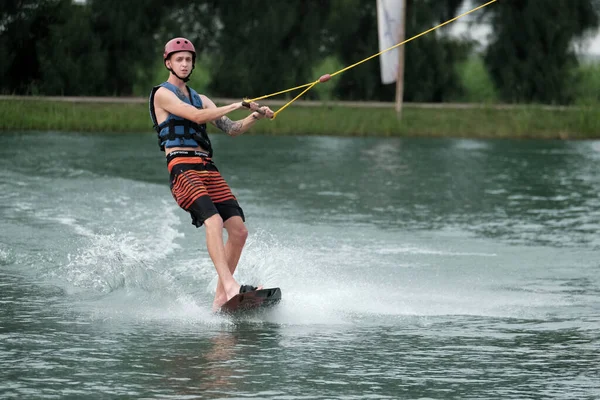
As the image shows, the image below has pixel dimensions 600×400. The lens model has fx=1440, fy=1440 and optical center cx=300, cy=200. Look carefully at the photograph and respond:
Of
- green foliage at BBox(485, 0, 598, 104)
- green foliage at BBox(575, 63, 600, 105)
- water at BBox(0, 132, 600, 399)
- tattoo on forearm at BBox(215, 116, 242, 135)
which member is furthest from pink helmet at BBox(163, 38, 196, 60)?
green foliage at BBox(485, 0, 598, 104)

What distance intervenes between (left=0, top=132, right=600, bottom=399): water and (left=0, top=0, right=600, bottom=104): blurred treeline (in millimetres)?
8544

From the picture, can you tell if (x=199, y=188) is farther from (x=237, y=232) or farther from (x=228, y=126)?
(x=228, y=126)

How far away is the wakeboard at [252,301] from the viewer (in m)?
8.27

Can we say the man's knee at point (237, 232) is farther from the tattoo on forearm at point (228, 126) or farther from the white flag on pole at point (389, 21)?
the white flag on pole at point (389, 21)

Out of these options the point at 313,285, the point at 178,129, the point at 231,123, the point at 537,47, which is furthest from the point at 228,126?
the point at 537,47

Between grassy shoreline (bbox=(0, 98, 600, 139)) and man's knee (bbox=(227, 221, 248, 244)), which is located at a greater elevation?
grassy shoreline (bbox=(0, 98, 600, 139))

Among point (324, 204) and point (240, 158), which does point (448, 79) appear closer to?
point (240, 158)

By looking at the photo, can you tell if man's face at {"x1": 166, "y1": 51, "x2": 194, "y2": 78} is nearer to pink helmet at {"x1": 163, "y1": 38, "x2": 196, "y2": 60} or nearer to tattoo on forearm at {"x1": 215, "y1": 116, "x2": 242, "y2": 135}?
pink helmet at {"x1": 163, "y1": 38, "x2": 196, "y2": 60}

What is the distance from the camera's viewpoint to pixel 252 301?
8336 millimetres

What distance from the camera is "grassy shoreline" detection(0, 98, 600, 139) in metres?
24.4

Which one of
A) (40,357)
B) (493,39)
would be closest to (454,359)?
(40,357)

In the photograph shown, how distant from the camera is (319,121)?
24953 mm

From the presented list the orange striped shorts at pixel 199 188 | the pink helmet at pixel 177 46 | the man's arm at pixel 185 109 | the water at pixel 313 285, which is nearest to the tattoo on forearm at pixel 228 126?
the orange striped shorts at pixel 199 188

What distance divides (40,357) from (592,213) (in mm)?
8618
